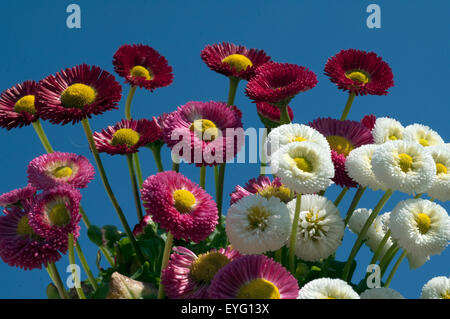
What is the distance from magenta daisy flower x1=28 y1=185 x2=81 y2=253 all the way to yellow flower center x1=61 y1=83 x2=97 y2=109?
0.21m

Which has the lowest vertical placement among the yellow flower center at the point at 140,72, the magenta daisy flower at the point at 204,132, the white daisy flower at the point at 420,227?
the white daisy flower at the point at 420,227

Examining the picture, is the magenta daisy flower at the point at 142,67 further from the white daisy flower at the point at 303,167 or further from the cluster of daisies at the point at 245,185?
the white daisy flower at the point at 303,167

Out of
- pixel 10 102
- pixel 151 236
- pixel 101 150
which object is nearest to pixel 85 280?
pixel 151 236

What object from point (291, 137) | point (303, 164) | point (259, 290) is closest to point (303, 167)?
point (303, 164)

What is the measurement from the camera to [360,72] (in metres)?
1.54

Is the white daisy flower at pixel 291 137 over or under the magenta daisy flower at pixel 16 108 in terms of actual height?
under

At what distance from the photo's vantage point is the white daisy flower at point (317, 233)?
3.97 ft

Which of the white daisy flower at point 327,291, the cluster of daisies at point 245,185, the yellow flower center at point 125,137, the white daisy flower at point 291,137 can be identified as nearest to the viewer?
the white daisy flower at point 327,291

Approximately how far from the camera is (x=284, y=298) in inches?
39.1

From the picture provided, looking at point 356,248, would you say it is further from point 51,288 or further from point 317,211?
point 51,288

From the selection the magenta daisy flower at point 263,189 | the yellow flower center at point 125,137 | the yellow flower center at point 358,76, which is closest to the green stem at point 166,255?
the magenta daisy flower at point 263,189

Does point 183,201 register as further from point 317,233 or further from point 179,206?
point 317,233

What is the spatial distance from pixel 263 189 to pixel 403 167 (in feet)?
1.07
